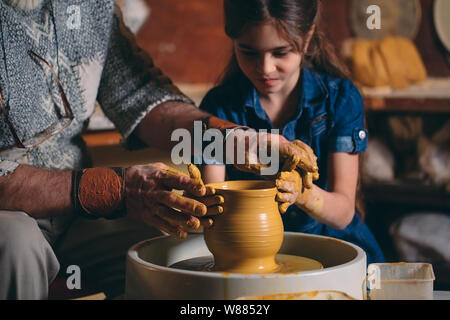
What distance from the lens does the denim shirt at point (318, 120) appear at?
5.02 ft

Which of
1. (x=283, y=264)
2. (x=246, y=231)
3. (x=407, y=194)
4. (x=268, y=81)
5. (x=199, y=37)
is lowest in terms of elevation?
(x=407, y=194)

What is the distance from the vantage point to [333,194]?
4.66 feet

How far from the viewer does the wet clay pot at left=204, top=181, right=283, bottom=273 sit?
103 centimetres

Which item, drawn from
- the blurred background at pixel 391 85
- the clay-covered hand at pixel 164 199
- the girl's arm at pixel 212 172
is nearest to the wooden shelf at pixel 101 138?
the blurred background at pixel 391 85

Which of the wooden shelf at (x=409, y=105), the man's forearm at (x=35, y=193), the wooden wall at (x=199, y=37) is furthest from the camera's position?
the wooden wall at (x=199, y=37)

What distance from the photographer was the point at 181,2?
3.64 metres

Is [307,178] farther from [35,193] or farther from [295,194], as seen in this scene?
[35,193]

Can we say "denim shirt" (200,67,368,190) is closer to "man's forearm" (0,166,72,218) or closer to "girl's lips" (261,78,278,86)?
"girl's lips" (261,78,278,86)

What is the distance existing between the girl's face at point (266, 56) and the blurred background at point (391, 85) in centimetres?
71

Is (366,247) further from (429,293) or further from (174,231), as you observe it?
(174,231)

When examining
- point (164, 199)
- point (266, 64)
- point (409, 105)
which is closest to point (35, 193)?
point (164, 199)

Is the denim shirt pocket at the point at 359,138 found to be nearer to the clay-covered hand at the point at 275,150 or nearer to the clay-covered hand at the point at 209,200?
the clay-covered hand at the point at 275,150

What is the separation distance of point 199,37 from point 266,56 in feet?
8.10

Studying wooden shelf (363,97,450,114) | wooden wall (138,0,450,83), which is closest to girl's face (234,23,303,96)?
wooden shelf (363,97,450,114)
